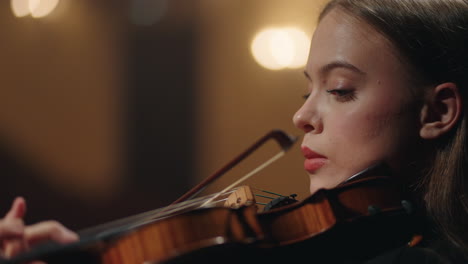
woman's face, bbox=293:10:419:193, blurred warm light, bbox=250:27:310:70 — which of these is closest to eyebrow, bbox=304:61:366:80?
woman's face, bbox=293:10:419:193

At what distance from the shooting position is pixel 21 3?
164cm

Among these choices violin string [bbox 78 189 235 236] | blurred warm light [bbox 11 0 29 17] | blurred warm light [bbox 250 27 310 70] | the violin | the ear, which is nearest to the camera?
the violin

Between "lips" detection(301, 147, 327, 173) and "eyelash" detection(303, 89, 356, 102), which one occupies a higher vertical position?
"eyelash" detection(303, 89, 356, 102)

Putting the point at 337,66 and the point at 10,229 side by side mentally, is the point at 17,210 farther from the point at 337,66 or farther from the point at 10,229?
the point at 337,66

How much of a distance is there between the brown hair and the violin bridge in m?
0.28

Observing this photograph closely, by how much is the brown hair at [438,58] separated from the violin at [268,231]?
0.29ft

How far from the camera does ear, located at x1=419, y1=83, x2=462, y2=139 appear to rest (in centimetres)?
76

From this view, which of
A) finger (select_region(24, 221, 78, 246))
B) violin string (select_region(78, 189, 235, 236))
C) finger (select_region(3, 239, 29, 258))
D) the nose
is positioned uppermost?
the nose

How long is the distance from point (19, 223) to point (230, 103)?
51.3 inches

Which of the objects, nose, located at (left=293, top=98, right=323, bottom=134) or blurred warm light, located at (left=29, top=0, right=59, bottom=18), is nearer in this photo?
nose, located at (left=293, top=98, right=323, bottom=134)

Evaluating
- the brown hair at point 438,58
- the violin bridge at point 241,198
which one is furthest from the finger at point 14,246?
the brown hair at point 438,58

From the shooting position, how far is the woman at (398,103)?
742 millimetres

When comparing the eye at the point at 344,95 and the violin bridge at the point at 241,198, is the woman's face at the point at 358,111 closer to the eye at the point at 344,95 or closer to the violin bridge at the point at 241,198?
the eye at the point at 344,95

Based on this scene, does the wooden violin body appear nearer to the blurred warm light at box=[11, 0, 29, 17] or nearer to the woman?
the woman
